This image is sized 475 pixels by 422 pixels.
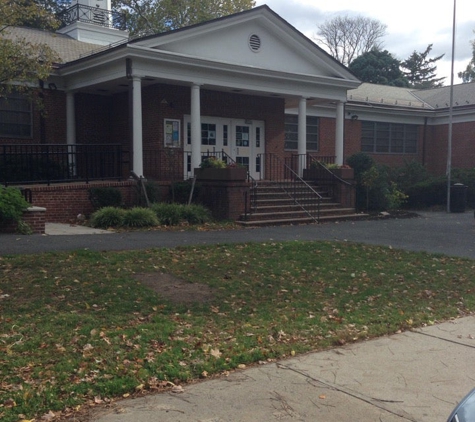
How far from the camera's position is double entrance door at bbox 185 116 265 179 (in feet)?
66.4

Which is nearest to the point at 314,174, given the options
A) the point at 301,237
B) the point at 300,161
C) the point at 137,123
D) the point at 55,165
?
the point at 300,161

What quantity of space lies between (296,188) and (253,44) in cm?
494

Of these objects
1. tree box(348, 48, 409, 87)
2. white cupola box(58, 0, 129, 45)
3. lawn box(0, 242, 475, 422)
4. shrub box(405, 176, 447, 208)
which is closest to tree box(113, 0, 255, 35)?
white cupola box(58, 0, 129, 45)

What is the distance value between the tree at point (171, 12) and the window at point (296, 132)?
1411 centimetres

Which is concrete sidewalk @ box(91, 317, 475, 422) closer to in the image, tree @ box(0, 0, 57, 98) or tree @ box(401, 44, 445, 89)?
tree @ box(0, 0, 57, 98)

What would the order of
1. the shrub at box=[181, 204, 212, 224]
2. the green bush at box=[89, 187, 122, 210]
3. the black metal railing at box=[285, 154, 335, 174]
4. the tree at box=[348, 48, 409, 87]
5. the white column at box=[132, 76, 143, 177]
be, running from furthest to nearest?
the tree at box=[348, 48, 409, 87], the black metal railing at box=[285, 154, 335, 174], the white column at box=[132, 76, 143, 177], the green bush at box=[89, 187, 122, 210], the shrub at box=[181, 204, 212, 224]

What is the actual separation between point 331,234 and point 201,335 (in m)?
8.40

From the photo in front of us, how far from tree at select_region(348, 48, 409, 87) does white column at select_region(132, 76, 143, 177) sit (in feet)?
124

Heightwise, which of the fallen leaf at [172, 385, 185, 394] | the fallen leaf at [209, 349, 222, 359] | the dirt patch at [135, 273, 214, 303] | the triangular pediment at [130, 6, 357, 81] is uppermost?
the triangular pediment at [130, 6, 357, 81]

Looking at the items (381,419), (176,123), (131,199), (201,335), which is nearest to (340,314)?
(201,335)

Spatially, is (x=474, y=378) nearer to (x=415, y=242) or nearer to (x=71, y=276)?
(x=71, y=276)

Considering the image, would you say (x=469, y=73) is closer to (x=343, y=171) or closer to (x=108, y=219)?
(x=343, y=171)

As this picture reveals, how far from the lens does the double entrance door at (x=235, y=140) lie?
20.2 m

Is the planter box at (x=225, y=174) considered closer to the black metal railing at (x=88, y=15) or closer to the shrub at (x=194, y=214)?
the shrub at (x=194, y=214)
